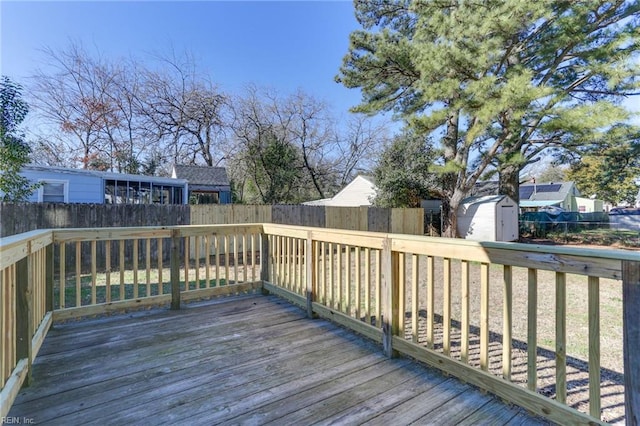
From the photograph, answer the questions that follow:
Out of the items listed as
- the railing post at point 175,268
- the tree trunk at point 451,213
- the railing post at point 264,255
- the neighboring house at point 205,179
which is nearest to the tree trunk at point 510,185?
the tree trunk at point 451,213

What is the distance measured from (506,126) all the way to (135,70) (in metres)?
16.4

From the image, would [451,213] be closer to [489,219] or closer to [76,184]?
[489,219]

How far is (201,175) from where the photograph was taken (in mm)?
14055

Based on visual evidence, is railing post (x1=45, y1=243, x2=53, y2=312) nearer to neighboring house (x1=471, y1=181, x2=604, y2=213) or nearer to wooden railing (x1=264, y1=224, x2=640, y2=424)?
wooden railing (x1=264, y1=224, x2=640, y2=424)

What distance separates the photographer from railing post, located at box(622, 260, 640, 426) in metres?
1.30

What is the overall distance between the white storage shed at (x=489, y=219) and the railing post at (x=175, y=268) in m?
11.9

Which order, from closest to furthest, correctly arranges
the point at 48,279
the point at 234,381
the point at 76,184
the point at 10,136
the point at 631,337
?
the point at 631,337 < the point at 234,381 < the point at 48,279 < the point at 10,136 < the point at 76,184

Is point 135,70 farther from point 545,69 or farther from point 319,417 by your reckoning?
point 319,417

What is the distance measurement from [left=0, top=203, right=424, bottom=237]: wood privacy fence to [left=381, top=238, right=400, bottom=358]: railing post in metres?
6.42

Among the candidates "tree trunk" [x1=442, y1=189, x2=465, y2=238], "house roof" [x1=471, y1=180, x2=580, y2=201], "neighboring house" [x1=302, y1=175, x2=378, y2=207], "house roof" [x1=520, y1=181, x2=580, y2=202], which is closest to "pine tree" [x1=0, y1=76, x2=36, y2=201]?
"neighboring house" [x1=302, y1=175, x2=378, y2=207]

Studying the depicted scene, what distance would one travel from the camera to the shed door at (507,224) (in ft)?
42.2

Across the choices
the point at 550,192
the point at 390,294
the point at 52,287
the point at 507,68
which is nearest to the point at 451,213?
the point at 507,68

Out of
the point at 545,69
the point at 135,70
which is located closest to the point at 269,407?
the point at 545,69

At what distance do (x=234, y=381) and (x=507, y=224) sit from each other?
1394cm
